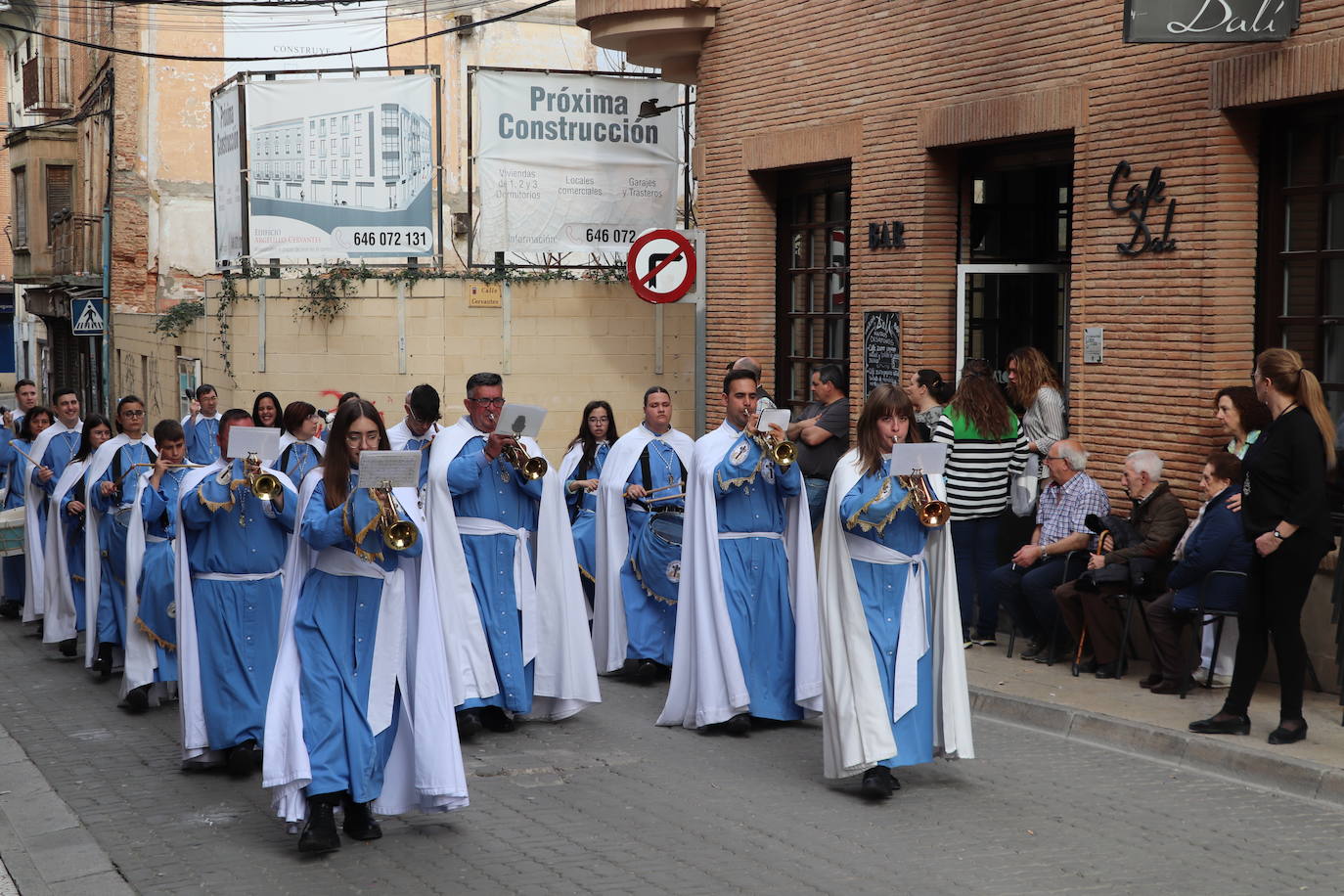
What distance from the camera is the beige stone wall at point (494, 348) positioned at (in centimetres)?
1864

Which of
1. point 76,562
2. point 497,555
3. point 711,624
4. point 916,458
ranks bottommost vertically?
point 76,562

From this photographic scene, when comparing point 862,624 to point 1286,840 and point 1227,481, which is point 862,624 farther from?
point 1227,481

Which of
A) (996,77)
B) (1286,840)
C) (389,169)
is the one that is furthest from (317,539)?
(389,169)

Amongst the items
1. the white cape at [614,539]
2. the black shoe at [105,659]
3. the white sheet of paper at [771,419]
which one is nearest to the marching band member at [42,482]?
the black shoe at [105,659]

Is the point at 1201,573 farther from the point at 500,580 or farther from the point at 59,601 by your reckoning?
the point at 59,601

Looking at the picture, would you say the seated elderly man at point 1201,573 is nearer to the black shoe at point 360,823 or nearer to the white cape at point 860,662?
the white cape at point 860,662

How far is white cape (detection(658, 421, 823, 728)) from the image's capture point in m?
9.28

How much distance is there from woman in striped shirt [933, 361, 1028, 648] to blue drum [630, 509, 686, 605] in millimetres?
1998

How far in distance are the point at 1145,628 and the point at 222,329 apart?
13.1 meters

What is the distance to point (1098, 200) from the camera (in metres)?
11.7

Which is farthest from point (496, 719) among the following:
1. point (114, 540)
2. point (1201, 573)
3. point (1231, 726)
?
point (1201, 573)

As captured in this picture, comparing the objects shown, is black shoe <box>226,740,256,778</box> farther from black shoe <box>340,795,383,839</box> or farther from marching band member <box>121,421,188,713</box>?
marching band member <box>121,421,188,713</box>

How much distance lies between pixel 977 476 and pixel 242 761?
5281 millimetres

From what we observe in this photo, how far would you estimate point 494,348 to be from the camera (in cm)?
1867
